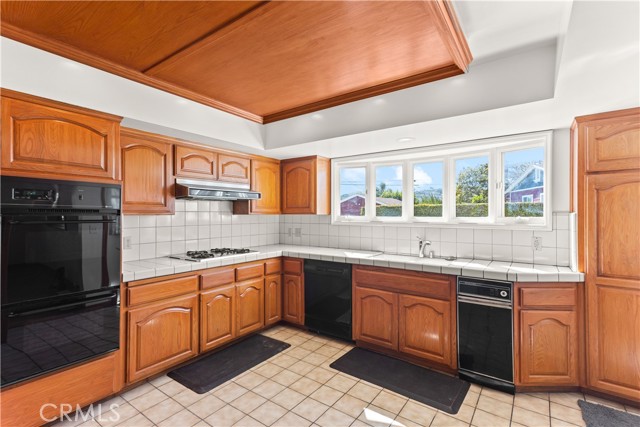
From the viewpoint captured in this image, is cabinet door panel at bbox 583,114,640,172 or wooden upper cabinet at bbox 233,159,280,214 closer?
cabinet door panel at bbox 583,114,640,172

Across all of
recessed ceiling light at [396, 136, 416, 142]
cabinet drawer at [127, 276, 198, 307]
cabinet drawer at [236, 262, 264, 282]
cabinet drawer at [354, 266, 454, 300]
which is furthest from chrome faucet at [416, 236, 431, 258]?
cabinet drawer at [127, 276, 198, 307]

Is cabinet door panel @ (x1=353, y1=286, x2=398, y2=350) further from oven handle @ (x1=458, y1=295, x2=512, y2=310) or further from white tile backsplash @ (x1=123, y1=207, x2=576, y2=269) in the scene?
white tile backsplash @ (x1=123, y1=207, x2=576, y2=269)

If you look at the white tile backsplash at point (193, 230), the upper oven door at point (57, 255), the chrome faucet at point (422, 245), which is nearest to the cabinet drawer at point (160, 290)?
the upper oven door at point (57, 255)

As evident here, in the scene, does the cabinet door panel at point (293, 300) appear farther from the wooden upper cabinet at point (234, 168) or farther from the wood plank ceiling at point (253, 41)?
the wood plank ceiling at point (253, 41)

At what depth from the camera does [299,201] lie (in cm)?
386

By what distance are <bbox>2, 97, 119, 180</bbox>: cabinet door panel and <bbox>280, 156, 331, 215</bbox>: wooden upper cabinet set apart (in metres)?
2.03

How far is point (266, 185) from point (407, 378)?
8.26ft

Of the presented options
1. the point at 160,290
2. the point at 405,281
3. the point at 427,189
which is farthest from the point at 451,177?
the point at 160,290

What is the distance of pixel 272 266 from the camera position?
136 inches

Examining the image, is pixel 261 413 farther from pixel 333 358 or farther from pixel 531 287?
pixel 531 287

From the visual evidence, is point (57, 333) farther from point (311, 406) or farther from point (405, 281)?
point (405, 281)

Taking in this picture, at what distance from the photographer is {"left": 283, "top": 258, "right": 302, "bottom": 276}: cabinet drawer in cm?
345

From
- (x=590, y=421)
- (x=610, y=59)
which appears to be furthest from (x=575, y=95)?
A: (x=590, y=421)

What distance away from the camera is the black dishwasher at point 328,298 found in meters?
3.11
